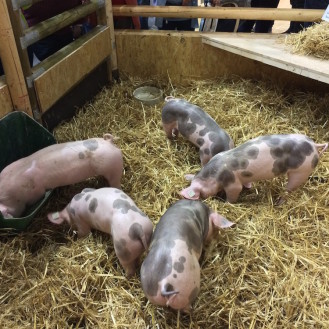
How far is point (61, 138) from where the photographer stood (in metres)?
2.54

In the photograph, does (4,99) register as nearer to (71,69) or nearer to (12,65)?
(12,65)

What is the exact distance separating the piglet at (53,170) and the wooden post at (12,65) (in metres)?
0.30

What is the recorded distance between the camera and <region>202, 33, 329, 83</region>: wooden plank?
2.50 meters

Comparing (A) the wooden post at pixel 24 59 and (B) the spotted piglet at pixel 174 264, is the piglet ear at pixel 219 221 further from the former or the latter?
(A) the wooden post at pixel 24 59

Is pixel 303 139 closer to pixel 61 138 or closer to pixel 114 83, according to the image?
pixel 61 138

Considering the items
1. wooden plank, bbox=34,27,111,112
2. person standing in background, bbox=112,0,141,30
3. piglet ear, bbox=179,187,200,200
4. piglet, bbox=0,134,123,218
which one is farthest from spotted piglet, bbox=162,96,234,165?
person standing in background, bbox=112,0,141,30

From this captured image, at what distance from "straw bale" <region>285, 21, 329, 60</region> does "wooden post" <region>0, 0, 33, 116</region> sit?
1.94 meters

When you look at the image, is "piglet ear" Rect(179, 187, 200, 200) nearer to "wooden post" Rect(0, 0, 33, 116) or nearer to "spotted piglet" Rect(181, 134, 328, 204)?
"spotted piglet" Rect(181, 134, 328, 204)

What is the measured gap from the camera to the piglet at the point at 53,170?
6.31 feet

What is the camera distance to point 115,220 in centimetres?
162

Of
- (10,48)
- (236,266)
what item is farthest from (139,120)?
(236,266)

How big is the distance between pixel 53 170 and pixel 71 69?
0.90 m

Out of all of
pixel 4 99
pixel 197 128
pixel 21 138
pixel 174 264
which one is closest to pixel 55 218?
pixel 21 138

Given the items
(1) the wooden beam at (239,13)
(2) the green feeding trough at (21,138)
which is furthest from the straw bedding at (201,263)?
(1) the wooden beam at (239,13)
